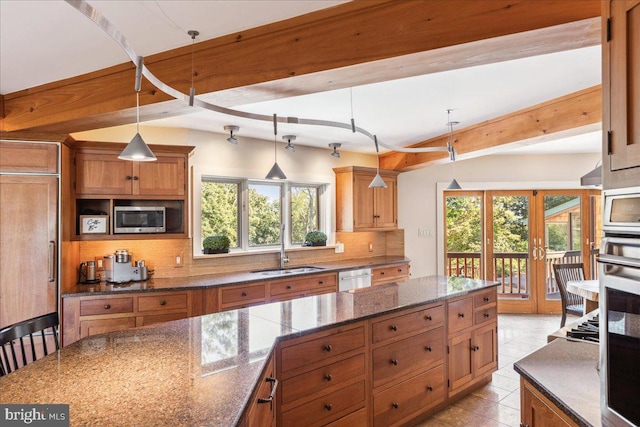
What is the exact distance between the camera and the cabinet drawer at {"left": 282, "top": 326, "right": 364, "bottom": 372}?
83.4 inches

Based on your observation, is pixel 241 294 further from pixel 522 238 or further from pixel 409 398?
pixel 522 238

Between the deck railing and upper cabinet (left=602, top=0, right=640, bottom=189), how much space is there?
18.0 feet

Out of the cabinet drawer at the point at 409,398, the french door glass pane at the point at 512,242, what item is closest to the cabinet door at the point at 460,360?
the cabinet drawer at the point at 409,398

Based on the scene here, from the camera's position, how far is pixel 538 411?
155 cm

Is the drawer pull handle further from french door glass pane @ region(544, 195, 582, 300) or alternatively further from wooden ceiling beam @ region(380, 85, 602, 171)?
french door glass pane @ region(544, 195, 582, 300)

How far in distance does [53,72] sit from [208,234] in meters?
2.34

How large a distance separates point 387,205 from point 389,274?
3.55ft

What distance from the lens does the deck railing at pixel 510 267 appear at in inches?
252

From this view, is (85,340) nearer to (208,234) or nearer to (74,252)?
(74,252)

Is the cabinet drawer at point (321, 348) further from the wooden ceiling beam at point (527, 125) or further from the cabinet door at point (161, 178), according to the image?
the wooden ceiling beam at point (527, 125)

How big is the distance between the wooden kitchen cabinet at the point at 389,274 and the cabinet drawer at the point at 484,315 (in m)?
1.81

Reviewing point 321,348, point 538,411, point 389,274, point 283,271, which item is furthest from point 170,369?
point 389,274

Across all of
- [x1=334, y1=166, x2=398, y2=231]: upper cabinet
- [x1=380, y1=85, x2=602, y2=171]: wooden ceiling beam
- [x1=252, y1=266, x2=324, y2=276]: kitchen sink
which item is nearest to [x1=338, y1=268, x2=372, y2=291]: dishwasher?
[x1=252, y1=266, x2=324, y2=276]: kitchen sink

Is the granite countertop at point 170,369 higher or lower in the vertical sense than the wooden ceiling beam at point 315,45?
lower
